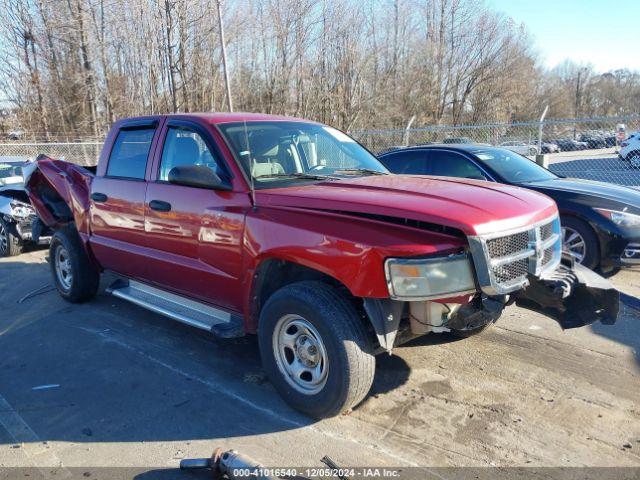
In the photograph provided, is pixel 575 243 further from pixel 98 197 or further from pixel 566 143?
pixel 566 143

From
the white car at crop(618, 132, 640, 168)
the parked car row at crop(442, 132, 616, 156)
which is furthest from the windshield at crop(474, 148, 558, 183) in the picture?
the white car at crop(618, 132, 640, 168)

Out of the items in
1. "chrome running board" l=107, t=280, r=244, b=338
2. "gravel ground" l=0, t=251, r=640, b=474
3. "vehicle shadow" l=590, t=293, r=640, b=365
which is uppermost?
"chrome running board" l=107, t=280, r=244, b=338

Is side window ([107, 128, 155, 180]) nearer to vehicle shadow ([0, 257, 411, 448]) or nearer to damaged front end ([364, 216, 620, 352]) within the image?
vehicle shadow ([0, 257, 411, 448])

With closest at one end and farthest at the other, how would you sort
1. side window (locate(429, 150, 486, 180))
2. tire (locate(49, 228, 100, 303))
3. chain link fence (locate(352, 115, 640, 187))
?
tire (locate(49, 228, 100, 303)), side window (locate(429, 150, 486, 180)), chain link fence (locate(352, 115, 640, 187))

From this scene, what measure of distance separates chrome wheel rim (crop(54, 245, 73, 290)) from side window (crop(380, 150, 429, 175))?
4700 mm

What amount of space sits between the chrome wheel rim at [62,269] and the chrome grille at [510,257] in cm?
475

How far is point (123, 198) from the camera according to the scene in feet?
15.7

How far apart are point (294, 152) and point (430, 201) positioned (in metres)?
1.47

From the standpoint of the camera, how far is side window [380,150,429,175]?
7738mm

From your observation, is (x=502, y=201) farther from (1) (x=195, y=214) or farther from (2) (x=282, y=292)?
(1) (x=195, y=214)

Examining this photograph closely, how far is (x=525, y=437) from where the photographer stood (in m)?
3.15

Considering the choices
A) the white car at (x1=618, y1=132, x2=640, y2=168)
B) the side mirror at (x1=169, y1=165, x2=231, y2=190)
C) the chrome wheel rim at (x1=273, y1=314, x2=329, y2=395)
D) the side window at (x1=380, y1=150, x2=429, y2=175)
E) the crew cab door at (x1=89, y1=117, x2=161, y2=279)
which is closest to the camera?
the chrome wheel rim at (x1=273, y1=314, x2=329, y2=395)

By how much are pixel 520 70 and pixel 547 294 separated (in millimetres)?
38015

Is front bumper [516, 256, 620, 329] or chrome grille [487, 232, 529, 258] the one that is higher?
chrome grille [487, 232, 529, 258]
